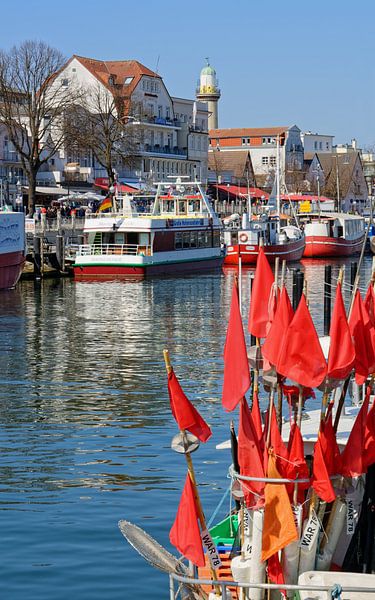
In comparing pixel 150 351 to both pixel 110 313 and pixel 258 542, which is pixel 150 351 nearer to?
pixel 110 313

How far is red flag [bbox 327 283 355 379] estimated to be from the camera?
41.5ft

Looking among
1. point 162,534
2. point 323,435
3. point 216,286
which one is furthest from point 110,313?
point 323,435

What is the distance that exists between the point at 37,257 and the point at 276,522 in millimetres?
51721

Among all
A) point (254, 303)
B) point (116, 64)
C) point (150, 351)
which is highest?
point (116, 64)

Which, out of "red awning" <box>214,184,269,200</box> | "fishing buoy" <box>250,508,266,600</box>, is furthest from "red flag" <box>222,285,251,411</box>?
"red awning" <box>214,184,269,200</box>

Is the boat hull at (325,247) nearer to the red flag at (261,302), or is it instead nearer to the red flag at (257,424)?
the red flag at (261,302)

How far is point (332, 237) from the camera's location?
84938 millimetres

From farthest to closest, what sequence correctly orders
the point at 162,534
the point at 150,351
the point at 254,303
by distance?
the point at 150,351, the point at 162,534, the point at 254,303

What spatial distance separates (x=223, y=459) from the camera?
20.6 m

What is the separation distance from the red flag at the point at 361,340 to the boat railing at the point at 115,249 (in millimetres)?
50104

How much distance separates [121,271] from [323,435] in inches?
2001

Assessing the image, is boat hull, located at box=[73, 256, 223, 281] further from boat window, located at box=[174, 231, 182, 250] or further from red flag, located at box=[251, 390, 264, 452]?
red flag, located at box=[251, 390, 264, 452]

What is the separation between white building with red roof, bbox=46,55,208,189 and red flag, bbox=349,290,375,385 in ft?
268

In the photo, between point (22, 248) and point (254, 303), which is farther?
point (22, 248)
